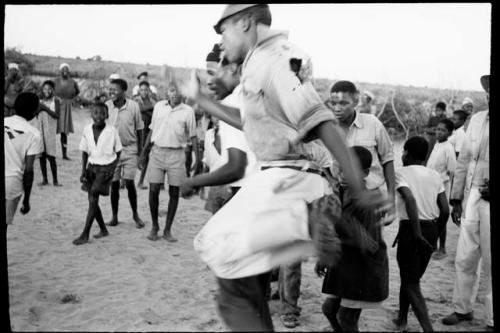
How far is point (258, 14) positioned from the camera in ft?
7.89

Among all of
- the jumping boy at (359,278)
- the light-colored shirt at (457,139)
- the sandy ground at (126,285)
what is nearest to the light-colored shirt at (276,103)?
the jumping boy at (359,278)

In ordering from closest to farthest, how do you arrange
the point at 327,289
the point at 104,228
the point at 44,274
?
the point at 327,289, the point at 44,274, the point at 104,228

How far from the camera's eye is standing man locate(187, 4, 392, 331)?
7.09 feet

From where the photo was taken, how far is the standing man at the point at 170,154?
20.6ft

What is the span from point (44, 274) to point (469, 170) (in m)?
3.78

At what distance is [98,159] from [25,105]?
72.3 inches

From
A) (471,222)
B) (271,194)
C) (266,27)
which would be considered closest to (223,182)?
(271,194)

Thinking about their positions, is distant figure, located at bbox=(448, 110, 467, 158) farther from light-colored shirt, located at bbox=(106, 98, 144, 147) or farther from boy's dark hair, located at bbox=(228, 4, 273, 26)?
boy's dark hair, located at bbox=(228, 4, 273, 26)

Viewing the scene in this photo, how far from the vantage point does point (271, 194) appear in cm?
224

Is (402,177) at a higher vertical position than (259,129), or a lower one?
lower

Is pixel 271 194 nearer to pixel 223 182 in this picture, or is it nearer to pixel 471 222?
pixel 223 182

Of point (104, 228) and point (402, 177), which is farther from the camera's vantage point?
point (104, 228)

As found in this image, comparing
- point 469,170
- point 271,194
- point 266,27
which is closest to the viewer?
point 271,194

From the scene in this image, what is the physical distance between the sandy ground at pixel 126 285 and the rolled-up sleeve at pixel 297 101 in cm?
209
